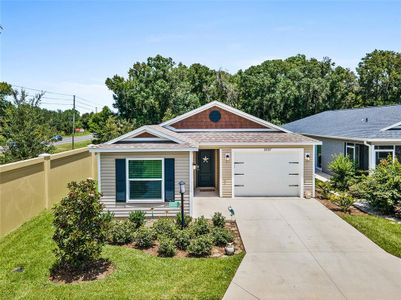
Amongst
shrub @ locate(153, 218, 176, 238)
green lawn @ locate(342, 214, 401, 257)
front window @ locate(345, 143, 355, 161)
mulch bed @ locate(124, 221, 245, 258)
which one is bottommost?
mulch bed @ locate(124, 221, 245, 258)

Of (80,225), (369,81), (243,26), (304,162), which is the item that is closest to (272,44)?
(243,26)

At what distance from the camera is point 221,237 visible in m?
8.52

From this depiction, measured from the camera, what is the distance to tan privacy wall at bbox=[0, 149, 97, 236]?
8.84 m

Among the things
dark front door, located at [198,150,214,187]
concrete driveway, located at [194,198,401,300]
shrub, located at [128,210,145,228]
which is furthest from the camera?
dark front door, located at [198,150,214,187]

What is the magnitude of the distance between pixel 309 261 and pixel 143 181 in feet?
20.2

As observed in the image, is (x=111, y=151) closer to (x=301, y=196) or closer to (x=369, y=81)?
(x=301, y=196)

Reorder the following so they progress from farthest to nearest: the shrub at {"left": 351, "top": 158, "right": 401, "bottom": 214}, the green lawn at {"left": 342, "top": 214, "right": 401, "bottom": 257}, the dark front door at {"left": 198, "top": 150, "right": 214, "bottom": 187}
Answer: the dark front door at {"left": 198, "top": 150, "right": 214, "bottom": 187} < the shrub at {"left": 351, "top": 158, "right": 401, "bottom": 214} < the green lawn at {"left": 342, "top": 214, "right": 401, "bottom": 257}

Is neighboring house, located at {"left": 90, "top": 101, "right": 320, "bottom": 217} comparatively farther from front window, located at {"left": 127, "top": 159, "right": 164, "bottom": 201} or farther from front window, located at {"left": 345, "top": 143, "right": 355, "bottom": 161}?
front window, located at {"left": 345, "top": 143, "right": 355, "bottom": 161}

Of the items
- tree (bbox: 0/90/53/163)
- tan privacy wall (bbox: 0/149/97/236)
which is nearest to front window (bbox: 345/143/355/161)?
tan privacy wall (bbox: 0/149/97/236)

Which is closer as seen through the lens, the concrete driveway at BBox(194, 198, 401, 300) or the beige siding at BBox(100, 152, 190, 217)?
the concrete driveway at BBox(194, 198, 401, 300)

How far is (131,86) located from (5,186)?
2758 cm

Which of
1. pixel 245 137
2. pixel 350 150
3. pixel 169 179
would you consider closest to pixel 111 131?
pixel 245 137

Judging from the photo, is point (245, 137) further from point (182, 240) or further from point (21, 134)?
point (21, 134)

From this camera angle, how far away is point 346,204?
1181cm
